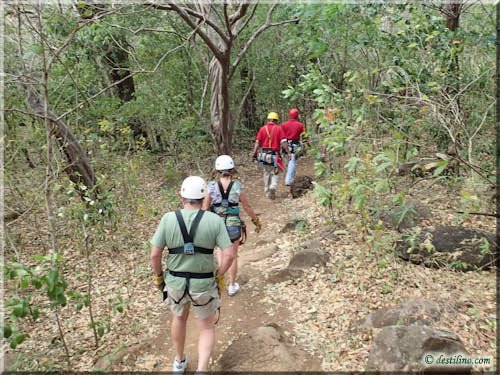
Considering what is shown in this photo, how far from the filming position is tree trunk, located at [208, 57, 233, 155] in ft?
24.4

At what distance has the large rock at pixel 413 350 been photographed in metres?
3.01

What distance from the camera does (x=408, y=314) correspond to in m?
3.84

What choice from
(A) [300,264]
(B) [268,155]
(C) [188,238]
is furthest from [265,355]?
(B) [268,155]

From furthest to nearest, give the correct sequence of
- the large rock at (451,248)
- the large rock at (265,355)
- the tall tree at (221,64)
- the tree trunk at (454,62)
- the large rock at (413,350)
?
the tall tree at (221,64)
the tree trunk at (454,62)
the large rock at (451,248)
the large rock at (265,355)
the large rock at (413,350)

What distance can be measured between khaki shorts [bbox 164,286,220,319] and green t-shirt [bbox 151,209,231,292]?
2.2 inches

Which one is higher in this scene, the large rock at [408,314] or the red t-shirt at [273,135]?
the red t-shirt at [273,135]

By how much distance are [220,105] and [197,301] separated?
16.6ft

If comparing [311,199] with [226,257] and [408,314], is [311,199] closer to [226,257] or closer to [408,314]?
[408,314]

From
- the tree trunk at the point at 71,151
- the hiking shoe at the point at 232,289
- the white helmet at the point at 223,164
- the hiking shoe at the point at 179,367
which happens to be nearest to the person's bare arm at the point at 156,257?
the hiking shoe at the point at 179,367

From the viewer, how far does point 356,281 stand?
196 inches

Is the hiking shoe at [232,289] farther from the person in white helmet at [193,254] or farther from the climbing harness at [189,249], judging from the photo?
the climbing harness at [189,249]

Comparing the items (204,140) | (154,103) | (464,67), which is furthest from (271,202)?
(464,67)

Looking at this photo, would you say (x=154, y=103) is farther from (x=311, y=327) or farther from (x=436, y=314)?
(x=436, y=314)

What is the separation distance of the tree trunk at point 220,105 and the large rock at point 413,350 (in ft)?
18.2
